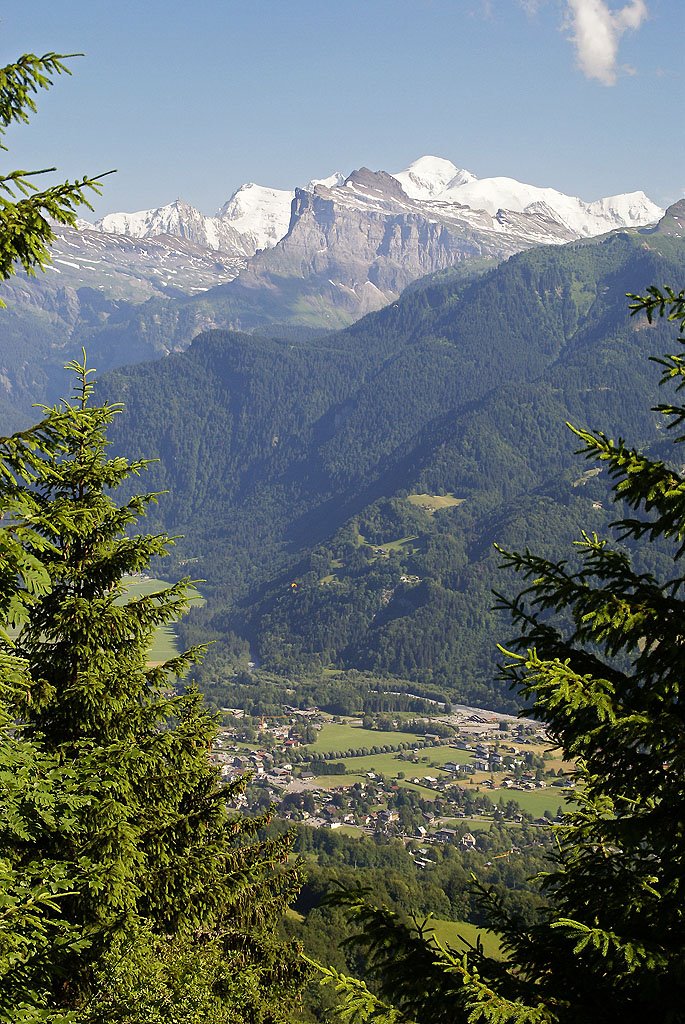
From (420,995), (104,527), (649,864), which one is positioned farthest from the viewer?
(104,527)

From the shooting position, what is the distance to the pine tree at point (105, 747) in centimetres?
1566

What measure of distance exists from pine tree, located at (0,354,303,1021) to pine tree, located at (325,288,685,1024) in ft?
17.5

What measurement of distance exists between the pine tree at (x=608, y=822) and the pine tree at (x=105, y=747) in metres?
5.35

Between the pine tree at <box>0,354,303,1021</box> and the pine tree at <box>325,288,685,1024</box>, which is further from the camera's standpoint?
the pine tree at <box>0,354,303,1021</box>

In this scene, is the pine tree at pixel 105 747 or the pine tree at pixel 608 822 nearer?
the pine tree at pixel 608 822

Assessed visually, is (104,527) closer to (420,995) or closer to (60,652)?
(60,652)

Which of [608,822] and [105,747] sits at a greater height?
[608,822]

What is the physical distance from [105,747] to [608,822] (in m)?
9.57

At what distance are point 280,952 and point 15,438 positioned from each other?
22024 mm

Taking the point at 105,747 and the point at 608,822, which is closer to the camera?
the point at 608,822

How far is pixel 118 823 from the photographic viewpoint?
16.2 meters

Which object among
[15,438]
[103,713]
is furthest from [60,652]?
[15,438]

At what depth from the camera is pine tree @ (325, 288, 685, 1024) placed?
9414mm

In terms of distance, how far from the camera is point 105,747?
1653 cm
